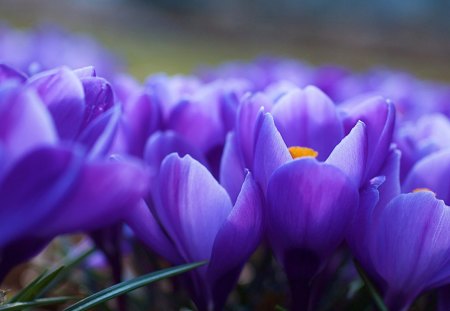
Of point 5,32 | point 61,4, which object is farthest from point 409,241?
point 61,4

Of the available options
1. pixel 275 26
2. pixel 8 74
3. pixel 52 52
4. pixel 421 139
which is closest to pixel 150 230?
pixel 8 74

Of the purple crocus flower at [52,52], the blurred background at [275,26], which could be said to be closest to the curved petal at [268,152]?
the purple crocus flower at [52,52]

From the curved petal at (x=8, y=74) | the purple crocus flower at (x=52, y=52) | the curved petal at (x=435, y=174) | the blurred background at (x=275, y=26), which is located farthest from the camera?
the blurred background at (x=275, y=26)

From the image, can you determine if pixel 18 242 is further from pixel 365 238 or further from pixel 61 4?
pixel 61 4

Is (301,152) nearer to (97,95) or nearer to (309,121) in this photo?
(309,121)

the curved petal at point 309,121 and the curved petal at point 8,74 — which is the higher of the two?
the curved petal at point 8,74

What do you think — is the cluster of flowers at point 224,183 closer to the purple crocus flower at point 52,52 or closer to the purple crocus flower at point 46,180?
the purple crocus flower at point 46,180
